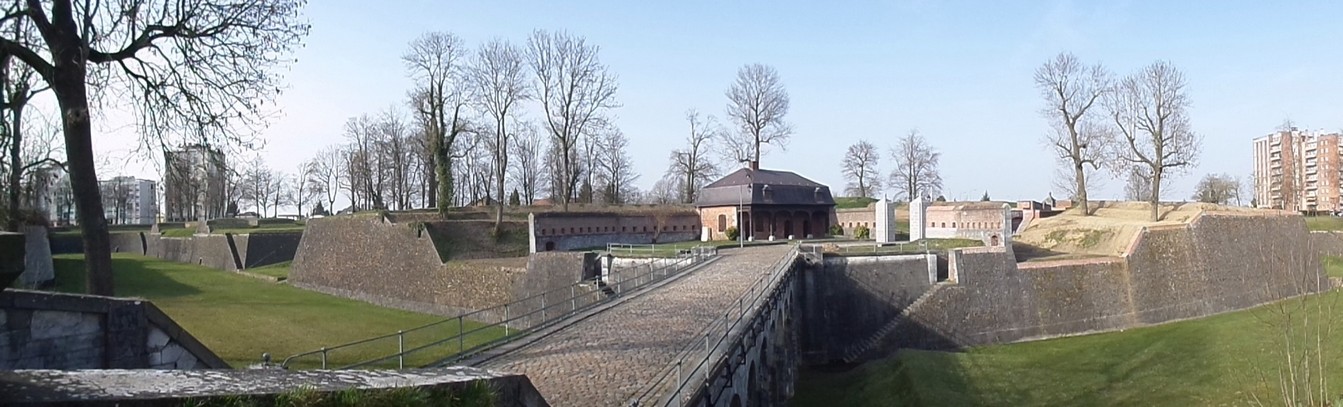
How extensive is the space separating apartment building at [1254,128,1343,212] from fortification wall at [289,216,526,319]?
53.6 meters

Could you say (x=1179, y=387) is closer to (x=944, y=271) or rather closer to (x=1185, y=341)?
(x=1185, y=341)

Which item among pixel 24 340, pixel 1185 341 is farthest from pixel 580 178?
pixel 24 340

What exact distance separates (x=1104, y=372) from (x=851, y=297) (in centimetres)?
722

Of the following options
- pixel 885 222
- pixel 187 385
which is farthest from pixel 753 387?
pixel 885 222

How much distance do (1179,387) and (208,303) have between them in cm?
2875

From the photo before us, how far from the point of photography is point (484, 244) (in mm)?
32781

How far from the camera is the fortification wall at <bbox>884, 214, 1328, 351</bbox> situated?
75.6 feet

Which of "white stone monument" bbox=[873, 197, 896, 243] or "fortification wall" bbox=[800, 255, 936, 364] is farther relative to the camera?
"white stone monument" bbox=[873, 197, 896, 243]

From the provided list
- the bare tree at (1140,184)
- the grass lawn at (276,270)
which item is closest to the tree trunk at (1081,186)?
the bare tree at (1140,184)

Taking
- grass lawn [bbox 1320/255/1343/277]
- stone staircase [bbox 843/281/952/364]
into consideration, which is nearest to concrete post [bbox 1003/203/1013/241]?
stone staircase [bbox 843/281/952/364]

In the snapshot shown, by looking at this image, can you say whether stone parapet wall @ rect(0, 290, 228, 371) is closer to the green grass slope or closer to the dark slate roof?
the green grass slope

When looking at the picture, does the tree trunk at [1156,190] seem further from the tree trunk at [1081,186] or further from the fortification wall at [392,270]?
the fortification wall at [392,270]

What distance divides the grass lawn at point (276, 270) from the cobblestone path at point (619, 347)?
29.2 m

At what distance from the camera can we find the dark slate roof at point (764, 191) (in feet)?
126
